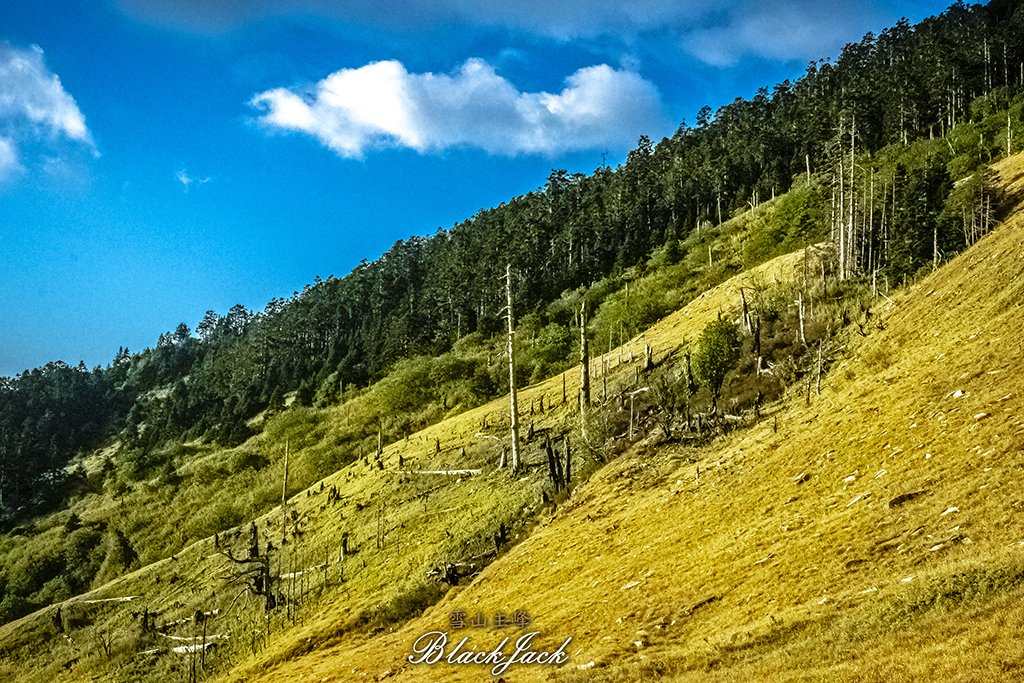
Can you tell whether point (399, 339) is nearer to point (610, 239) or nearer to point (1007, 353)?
point (610, 239)

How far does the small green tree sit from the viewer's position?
33.5 meters

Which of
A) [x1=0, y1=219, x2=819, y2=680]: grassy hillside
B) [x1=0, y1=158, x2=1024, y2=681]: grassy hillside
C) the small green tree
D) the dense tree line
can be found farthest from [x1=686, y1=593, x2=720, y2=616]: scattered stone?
the dense tree line

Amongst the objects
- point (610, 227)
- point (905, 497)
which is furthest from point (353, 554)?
point (610, 227)

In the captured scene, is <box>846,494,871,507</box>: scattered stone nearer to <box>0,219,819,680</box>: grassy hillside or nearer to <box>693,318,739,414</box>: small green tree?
<box>0,219,819,680</box>: grassy hillside

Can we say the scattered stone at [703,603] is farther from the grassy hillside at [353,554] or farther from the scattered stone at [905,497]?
the grassy hillside at [353,554]

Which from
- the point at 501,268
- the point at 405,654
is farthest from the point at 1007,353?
the point at 501,268

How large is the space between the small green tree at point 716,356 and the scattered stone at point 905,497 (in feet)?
56.7

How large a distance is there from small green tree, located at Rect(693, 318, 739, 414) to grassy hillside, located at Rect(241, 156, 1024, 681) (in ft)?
18.9

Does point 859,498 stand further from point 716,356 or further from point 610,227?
point 610,227

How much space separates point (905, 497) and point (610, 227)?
99745 millimetres

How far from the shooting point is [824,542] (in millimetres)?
14250

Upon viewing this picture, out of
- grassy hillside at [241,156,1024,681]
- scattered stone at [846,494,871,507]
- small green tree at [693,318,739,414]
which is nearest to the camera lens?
grassy hillside at [241,156,1024,681]

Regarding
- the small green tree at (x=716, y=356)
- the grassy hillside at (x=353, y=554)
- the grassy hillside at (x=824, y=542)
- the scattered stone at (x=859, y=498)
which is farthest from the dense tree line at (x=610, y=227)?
the scattered stone at (x=859, y=498)

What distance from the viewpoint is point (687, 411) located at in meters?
30.6
